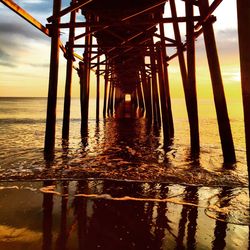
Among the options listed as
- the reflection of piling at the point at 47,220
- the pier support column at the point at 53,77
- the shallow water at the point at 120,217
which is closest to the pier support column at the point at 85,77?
the pier support column at the point at 53,77

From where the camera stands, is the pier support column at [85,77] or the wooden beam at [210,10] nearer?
the wooden beam at [210,10]

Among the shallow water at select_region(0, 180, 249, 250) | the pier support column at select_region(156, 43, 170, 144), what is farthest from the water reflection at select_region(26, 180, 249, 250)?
the pier support column at select_region(156, 43, 170, 144)

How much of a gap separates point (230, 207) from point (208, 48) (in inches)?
102

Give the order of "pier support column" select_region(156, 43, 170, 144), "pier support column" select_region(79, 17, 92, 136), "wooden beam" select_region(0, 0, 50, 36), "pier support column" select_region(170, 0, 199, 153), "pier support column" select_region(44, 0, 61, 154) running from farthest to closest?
"pier support column" select_region(79, 17, 92, 136) < "pier support column" select_region(156, 43, 170, 144) < "pier support column" select_region(170, 0, 199, 153) < "pier support column" select_region(44, 0, 61, 154) < "wooden beam" select_region(0, 0, 50, 36)

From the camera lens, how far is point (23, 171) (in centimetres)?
462

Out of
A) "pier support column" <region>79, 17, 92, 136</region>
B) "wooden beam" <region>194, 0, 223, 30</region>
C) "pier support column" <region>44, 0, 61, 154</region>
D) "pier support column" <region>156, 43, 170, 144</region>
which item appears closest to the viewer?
"wooden beam" <region>194, 0, 223, 30</region>

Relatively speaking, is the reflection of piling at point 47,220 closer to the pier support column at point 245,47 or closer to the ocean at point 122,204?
the ocean at point 122,204

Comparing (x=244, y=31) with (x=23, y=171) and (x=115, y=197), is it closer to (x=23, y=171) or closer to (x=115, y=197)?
(x=115, y=197)

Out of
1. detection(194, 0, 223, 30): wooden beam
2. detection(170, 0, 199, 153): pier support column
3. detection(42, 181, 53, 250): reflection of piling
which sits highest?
detection(194, 0, 223, 30): wooden beam

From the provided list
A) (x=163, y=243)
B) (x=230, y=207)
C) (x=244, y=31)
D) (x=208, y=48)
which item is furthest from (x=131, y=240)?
(x=208, y=48)

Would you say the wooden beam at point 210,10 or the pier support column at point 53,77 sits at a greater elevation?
the wooden beam at point 210,10

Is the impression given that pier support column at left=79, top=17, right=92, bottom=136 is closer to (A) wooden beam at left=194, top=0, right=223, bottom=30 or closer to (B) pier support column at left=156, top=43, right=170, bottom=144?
(B) pier support column at left=156, top=43, right=170, bottom=144

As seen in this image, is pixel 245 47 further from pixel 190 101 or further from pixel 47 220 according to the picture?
pixel 190 101

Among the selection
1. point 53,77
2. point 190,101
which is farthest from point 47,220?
point 190,101
